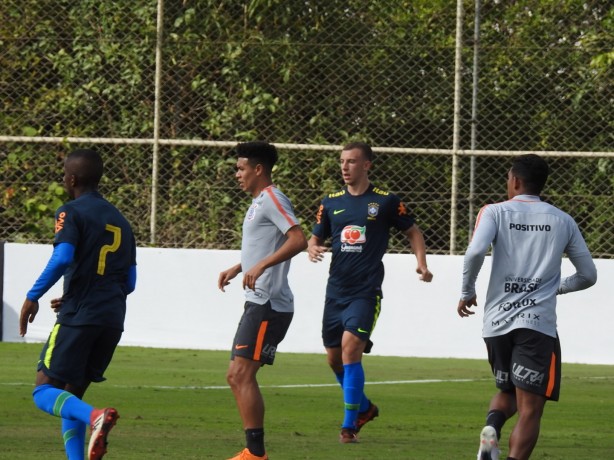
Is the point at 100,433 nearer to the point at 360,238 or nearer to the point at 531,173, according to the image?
the point at 531,173

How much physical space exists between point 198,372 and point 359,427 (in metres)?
4.45

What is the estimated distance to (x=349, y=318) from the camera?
32.4 ft

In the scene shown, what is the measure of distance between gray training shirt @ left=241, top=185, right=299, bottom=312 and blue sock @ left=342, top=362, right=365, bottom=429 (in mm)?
1240

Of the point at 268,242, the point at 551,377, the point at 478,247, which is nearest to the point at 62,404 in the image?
the point at 268,242

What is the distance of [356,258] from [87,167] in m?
3.02

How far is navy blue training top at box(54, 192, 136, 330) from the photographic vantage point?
731 centimetres

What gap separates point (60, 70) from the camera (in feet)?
55.0

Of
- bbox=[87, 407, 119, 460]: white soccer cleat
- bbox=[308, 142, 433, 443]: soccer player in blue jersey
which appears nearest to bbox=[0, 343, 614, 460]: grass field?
bbox=[308, 142, 433, 443]: soccer player in blue jersey

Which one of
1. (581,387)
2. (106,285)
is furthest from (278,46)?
(106,285)

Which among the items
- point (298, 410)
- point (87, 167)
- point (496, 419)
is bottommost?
point (298, 410)

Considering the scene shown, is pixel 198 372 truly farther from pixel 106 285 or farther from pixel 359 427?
pixel 106 285

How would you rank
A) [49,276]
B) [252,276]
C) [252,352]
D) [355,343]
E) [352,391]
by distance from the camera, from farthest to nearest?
[355,343]
[352,391]
[252,352]
[252,276]
[49,276]

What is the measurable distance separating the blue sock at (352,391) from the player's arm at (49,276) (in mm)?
2749

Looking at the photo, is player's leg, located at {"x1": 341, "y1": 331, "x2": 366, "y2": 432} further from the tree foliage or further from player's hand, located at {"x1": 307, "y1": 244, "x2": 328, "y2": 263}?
the tree foliage
